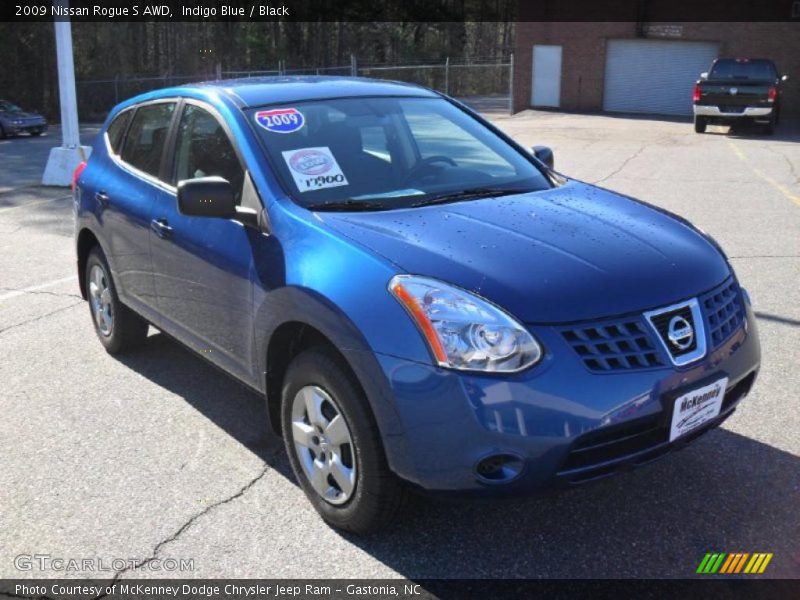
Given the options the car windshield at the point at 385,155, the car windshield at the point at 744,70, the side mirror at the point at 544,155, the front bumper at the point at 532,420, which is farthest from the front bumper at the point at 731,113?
the front bumper at the point at 532,420

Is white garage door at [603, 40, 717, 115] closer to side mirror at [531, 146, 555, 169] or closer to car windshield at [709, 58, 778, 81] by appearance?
car windshield at [709, 58, 778, 81]

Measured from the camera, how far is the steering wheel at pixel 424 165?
12.9 ft

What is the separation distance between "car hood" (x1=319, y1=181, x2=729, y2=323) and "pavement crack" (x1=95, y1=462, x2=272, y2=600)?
1.24 m

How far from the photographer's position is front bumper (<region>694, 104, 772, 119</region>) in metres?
20.1

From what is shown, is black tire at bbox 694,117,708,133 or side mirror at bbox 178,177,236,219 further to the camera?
black tire at bbox 694,117,708,133

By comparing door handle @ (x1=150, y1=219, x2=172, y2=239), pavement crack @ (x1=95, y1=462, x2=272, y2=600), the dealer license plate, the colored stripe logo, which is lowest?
pavement crack @ (x1=95, y1=462, x2=272, y2=600)

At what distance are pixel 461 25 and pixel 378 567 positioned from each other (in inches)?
2419

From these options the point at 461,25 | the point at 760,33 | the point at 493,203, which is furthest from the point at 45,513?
the point at 461,25

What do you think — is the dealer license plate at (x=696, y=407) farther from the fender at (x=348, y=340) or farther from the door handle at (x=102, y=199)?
the door handle at (x=102, y=199)

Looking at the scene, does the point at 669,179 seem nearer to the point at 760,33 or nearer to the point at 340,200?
the point at 340,200

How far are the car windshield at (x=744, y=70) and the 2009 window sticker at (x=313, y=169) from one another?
2014 cm

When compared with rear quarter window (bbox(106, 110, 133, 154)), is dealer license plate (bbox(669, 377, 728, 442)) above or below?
below

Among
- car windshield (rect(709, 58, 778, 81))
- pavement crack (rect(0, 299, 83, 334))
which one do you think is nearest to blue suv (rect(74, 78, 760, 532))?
pavement crack (rect(0, 299, 83, 334))

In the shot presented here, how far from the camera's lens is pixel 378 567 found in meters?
3.04
